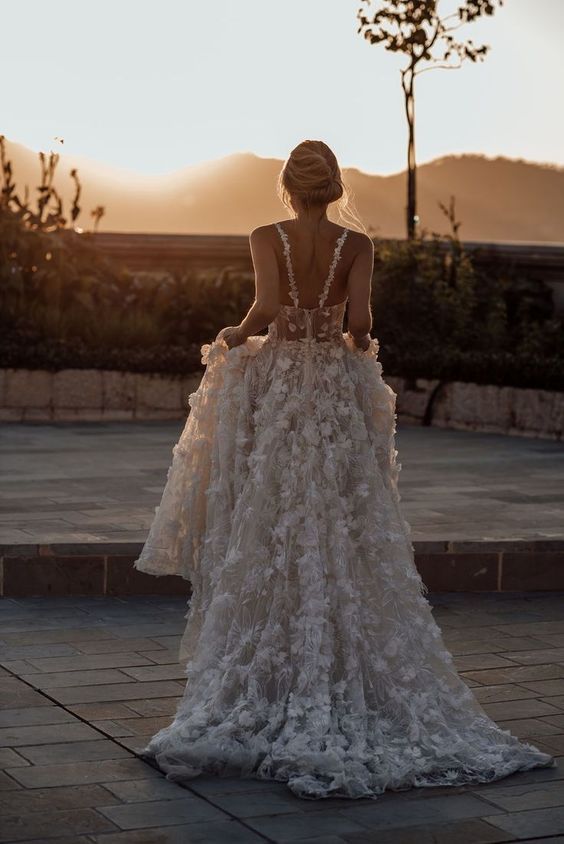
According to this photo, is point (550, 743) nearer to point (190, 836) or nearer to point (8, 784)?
point (190, 836)

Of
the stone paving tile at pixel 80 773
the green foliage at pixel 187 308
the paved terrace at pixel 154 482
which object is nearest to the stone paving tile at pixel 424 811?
the stone paving tile at pixel 80 773

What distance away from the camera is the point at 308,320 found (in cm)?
564

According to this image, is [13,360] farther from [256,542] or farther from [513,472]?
[256,542]

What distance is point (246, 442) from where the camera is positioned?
5.67 metres

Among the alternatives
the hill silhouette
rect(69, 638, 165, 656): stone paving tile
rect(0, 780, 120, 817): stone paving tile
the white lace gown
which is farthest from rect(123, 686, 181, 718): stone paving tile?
the hill silhouette

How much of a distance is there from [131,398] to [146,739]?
9.86 meters

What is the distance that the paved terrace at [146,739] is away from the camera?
4723 millimetres

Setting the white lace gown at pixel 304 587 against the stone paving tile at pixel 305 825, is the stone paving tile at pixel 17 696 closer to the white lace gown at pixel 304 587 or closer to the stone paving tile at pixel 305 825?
the white lace gown at pixel 304 587

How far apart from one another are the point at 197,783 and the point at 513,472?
23.1 feet

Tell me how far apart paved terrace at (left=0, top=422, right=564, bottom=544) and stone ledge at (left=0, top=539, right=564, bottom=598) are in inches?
5.4

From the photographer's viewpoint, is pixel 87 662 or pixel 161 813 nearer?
pixel 161 813

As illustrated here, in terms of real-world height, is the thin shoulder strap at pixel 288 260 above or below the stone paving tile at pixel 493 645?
above

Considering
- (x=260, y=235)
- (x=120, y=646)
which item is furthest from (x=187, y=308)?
(x=260, y=235)

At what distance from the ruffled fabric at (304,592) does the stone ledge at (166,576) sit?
99.8 inches
